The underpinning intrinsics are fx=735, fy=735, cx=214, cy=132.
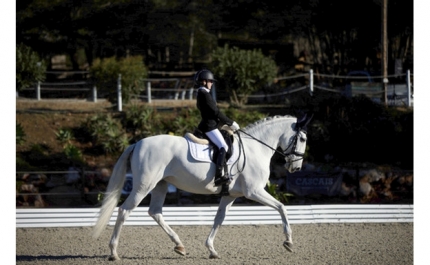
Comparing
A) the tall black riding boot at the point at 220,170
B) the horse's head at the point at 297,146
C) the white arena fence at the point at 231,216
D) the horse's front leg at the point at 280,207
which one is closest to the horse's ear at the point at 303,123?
the horse's head at the point at 297,146

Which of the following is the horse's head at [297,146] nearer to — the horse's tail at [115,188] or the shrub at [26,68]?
the horse's tail at [115,188]

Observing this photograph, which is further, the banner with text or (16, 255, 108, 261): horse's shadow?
the banner with text

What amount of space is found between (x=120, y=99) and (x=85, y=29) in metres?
12.1

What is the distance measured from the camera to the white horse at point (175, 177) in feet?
29.8

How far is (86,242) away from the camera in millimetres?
10922

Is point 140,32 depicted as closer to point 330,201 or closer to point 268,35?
point 268,35

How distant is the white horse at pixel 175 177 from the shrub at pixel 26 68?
11.9m

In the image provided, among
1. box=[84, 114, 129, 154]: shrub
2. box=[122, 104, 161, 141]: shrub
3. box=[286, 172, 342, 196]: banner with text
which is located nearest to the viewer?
box=[286, 172, 342, 196]: banner with text

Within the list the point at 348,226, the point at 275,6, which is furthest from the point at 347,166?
the point at 275,6

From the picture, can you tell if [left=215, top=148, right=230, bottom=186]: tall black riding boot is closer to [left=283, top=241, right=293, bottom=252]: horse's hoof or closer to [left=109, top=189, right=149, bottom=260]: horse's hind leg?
[left=109, top=189, right=149, bottom=260]: horse's hind leg

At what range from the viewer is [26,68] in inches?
810

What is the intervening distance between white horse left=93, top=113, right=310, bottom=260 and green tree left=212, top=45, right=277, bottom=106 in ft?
36.0

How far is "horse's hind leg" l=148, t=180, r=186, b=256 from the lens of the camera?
9.24m

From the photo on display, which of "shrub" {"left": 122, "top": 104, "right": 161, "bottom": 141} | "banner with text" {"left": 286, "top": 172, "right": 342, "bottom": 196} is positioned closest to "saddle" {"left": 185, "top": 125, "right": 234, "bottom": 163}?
"banner with text" {"left": 286, "top": 172, "right": 342, "bottom": 196}
